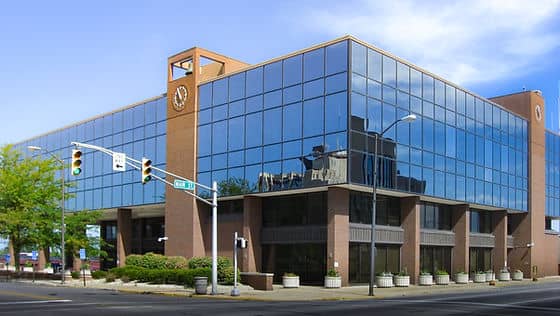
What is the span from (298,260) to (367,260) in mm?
4942

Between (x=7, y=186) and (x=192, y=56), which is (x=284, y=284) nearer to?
(x=192, y=56)

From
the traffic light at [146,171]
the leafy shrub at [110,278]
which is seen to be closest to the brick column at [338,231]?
the traffic light at [146,171]

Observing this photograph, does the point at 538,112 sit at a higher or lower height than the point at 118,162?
higher

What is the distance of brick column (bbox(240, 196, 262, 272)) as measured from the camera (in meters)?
44.1

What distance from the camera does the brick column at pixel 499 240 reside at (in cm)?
5700

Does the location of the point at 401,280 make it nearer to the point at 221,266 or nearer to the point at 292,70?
the point at 221,266

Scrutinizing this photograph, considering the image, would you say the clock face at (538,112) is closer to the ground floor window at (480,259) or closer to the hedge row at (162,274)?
the ground floor window at (480,259)

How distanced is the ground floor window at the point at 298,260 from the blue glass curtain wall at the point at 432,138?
21.9ft

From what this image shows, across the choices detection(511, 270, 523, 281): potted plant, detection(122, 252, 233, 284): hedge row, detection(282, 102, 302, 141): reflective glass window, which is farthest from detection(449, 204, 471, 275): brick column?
detection(122, 252, 233, 284): hedge row

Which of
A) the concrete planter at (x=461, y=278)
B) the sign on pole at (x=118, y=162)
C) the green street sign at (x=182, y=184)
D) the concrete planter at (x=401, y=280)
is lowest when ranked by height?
the concrete planter at (x=461, y=278)

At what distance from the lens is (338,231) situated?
3916 cm

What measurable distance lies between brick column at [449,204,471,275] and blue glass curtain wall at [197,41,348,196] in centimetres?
1743

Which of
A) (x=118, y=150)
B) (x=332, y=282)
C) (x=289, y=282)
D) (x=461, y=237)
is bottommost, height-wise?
(x=289, y=282)

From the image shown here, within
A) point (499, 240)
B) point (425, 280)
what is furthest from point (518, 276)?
point (425, 280)
